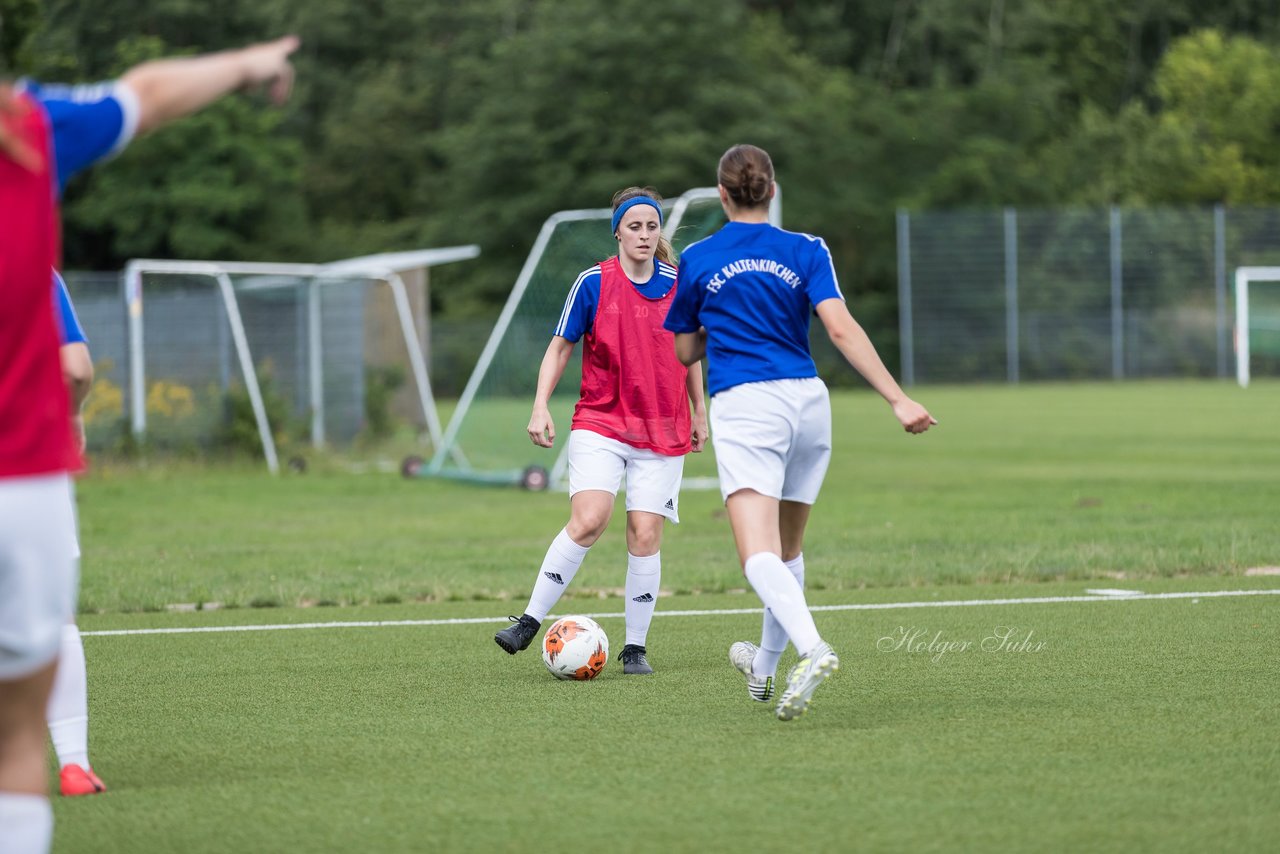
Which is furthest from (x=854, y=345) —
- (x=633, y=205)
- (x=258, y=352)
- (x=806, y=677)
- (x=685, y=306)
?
(x=258, y=352)

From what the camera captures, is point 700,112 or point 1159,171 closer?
point 700,112

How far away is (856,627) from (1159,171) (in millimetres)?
54045

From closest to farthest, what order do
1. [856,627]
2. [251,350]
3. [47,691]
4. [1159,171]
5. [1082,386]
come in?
[47,691] < [856,627] < [251,350] < [1082,386] < [1159,171]

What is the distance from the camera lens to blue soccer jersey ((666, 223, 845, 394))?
19.8 feet

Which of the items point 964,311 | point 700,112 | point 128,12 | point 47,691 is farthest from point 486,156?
point 47,691

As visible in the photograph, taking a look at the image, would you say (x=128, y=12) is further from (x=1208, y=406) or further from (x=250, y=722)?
(x=250, y=722)

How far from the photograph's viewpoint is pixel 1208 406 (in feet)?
111

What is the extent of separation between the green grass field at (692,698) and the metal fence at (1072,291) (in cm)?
3294

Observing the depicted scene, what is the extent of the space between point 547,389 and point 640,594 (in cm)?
99

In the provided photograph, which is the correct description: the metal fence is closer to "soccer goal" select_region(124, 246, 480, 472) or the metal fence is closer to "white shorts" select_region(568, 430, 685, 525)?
"soccer goal" select_region(124, 246, 480, 472)

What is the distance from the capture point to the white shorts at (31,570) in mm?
3344

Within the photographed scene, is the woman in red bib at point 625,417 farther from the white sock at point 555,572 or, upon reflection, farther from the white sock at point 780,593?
the white sock at point 780,593

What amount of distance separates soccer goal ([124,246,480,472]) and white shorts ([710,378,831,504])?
606 inches

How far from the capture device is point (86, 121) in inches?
141
